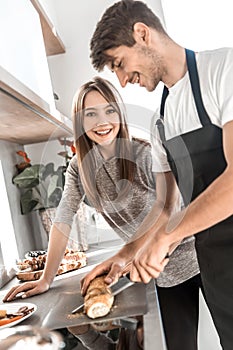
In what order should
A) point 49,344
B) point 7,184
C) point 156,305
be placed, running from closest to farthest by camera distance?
1. point 49,344
2. point 156,305
3. point 7,184

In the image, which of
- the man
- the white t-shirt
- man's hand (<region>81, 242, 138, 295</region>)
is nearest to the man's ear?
the man

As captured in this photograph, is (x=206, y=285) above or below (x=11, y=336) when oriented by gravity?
below

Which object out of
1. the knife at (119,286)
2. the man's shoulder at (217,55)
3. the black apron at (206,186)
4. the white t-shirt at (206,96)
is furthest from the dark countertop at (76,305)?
the man's shoulder at (217,55)

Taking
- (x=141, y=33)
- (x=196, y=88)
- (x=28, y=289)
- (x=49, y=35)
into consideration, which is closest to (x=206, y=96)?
(x=196, y=88)

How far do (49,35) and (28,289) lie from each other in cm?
84

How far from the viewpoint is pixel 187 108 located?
2.98 feet

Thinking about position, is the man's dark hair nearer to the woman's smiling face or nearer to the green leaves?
the woman's smiling face

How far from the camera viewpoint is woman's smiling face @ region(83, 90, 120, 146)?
1133 millimetres

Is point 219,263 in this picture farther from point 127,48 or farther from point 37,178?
point 37,178

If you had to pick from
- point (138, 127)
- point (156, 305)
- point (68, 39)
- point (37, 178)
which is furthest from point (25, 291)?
point (68, 39)

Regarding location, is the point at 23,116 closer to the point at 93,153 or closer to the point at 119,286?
the point at 93,153

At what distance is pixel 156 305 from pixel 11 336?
9.8 inches

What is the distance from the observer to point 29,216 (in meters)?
1.60

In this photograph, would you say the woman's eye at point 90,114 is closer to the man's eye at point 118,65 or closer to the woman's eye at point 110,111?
the woman's eye at point 110,111
